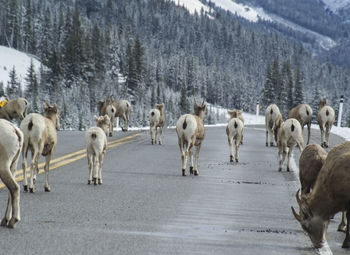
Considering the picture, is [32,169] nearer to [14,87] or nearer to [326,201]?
[326,201]

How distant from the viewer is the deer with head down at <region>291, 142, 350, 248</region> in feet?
16.0

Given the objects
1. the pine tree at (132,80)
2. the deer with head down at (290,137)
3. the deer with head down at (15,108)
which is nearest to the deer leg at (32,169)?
the deer with head down at (290,137)

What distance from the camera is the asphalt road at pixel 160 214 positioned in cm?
496

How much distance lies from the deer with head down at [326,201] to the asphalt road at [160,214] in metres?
0.23

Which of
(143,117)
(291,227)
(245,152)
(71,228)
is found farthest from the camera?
(143,117)

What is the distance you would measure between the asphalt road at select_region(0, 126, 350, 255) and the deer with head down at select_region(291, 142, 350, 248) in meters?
0.23

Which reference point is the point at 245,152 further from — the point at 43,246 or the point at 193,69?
the point at 193,69

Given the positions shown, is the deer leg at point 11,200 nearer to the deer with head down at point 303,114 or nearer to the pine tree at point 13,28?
the deer with head down at point 303,114

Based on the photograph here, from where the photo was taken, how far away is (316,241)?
4961 mm

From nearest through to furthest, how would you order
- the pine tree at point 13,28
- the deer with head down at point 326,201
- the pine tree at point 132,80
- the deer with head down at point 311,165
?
the deer with head down at point 326,201 → the deer with head down at point 311,165 → the pine tree at point 132,80 → the pine tree at point 13,28

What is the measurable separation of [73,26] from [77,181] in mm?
118665

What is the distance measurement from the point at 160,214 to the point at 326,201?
98.5 inches

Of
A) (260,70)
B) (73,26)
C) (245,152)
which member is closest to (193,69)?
(73,26)

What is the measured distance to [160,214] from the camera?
254 inches
